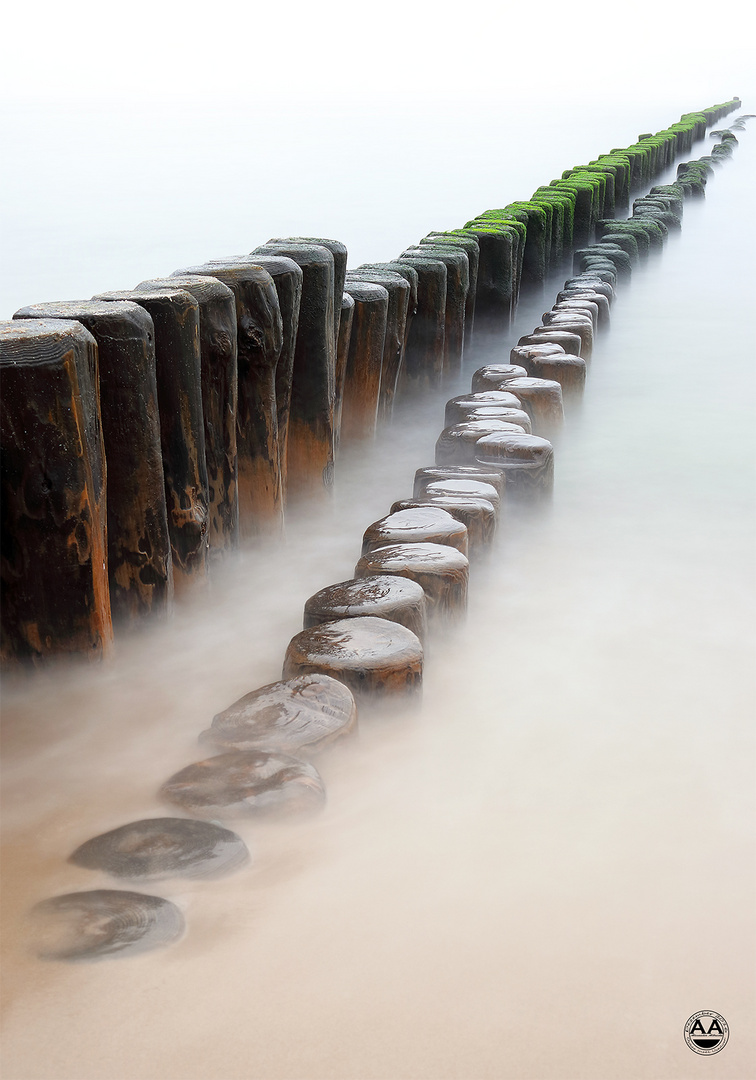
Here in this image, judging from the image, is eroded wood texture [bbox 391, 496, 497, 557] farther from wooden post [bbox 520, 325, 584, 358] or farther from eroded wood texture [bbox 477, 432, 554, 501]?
wooden post [bbox 520, 325, 584, 358]

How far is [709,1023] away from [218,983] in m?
0.81

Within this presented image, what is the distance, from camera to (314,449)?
3.90m

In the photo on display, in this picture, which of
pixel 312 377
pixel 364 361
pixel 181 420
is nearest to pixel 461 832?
pixel 181 420

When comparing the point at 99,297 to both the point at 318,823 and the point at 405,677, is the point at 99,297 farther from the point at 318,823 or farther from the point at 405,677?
the point at 318,823

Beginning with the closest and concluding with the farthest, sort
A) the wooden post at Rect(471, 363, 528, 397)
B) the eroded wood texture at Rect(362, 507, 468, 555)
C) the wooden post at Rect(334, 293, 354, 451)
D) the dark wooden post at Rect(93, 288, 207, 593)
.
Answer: the dark wooden post at Rect(93, 288, 207, 593) → the eroded wood texture at Rect(362, 507, 468, 555) → the wooden post at Rect(334, 293, 354, 451) → the wooden post at Rect(471, 363, 528, 397)

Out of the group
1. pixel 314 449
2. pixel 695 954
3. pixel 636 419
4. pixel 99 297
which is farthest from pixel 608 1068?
pixel 636 419

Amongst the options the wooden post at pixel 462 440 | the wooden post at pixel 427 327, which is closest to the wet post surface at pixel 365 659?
the wooden post at pixel 462 440

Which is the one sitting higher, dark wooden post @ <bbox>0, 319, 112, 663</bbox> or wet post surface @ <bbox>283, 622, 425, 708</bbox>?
dark wooden post @ <bbox>0, 319, 112, 663</bbox>

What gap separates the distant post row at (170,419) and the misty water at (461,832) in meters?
0.17

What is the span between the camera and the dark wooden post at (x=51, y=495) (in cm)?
221

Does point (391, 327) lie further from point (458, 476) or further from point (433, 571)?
point (433, 571)

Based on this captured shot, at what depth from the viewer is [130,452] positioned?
2656 mm
